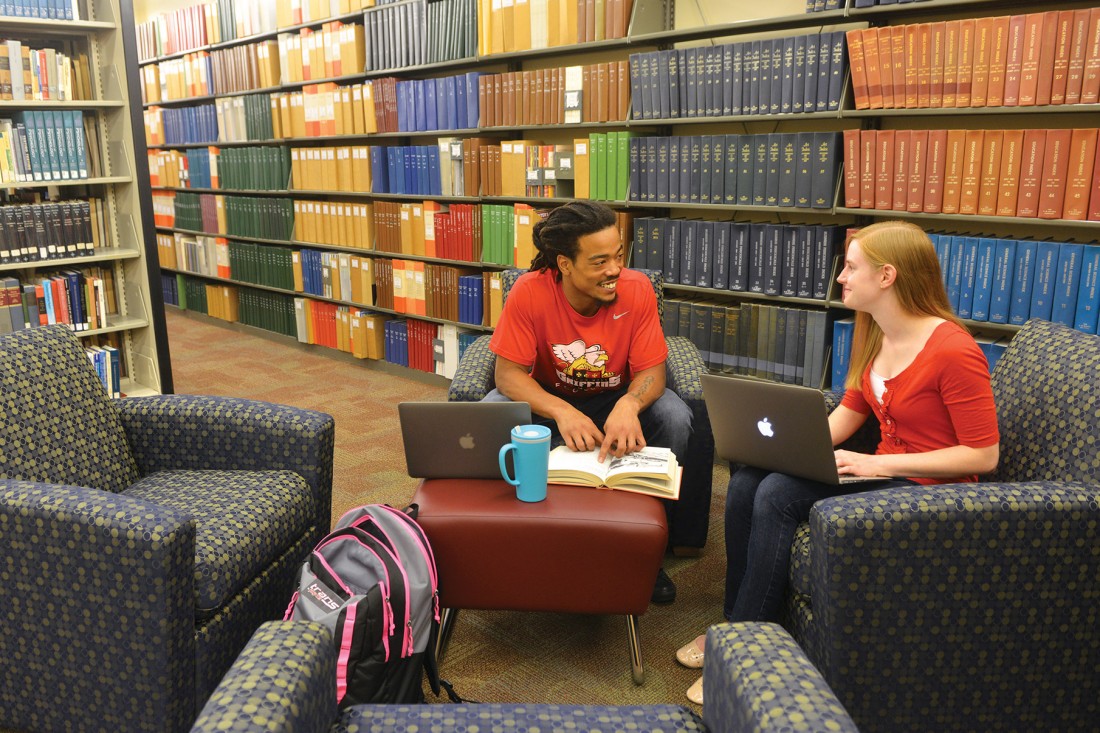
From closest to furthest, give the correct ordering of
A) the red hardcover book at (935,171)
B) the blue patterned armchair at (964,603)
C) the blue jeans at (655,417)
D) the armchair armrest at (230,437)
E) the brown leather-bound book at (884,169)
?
the blue patterned armchair at (964,603), the armchair armrest at (230,437), the blue jeans at (655,417), the red hardcover book at (935,171), the brown leather-bound book at (884,169)

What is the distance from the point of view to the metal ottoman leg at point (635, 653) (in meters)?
1.93

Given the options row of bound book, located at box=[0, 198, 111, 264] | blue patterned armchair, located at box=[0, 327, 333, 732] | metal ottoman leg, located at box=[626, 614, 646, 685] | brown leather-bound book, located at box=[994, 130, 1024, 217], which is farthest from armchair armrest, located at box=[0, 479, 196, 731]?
brown leather-bound book, located at box=[994, 130, 1024, 217]

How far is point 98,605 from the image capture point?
5.02 feet

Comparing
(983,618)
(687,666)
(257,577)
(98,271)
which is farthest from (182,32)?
(983,618)

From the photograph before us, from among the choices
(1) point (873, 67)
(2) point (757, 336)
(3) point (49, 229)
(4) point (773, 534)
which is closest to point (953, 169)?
(1) point (873, 67)

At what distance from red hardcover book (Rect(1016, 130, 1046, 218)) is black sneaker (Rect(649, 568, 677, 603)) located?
5.09 ft

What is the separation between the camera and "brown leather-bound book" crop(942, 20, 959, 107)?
8.52ft

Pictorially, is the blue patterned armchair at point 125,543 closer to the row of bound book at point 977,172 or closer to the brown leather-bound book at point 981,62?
the row of bound book at point 977,172

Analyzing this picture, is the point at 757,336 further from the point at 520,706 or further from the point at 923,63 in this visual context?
the point at 520,706

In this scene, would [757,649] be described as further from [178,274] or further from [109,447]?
[178,274]

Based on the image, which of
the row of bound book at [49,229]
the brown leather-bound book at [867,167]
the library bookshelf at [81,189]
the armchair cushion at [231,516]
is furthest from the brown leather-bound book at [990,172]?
the row of bound book at [49,229]

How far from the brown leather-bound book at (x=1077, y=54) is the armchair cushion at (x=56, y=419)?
273 cm

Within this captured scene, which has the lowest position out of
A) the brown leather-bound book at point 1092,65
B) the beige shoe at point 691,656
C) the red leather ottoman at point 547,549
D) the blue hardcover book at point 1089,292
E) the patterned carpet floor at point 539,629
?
the patterned carpet floor at point 539,629

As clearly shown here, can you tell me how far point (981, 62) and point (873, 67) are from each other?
1.09ft
